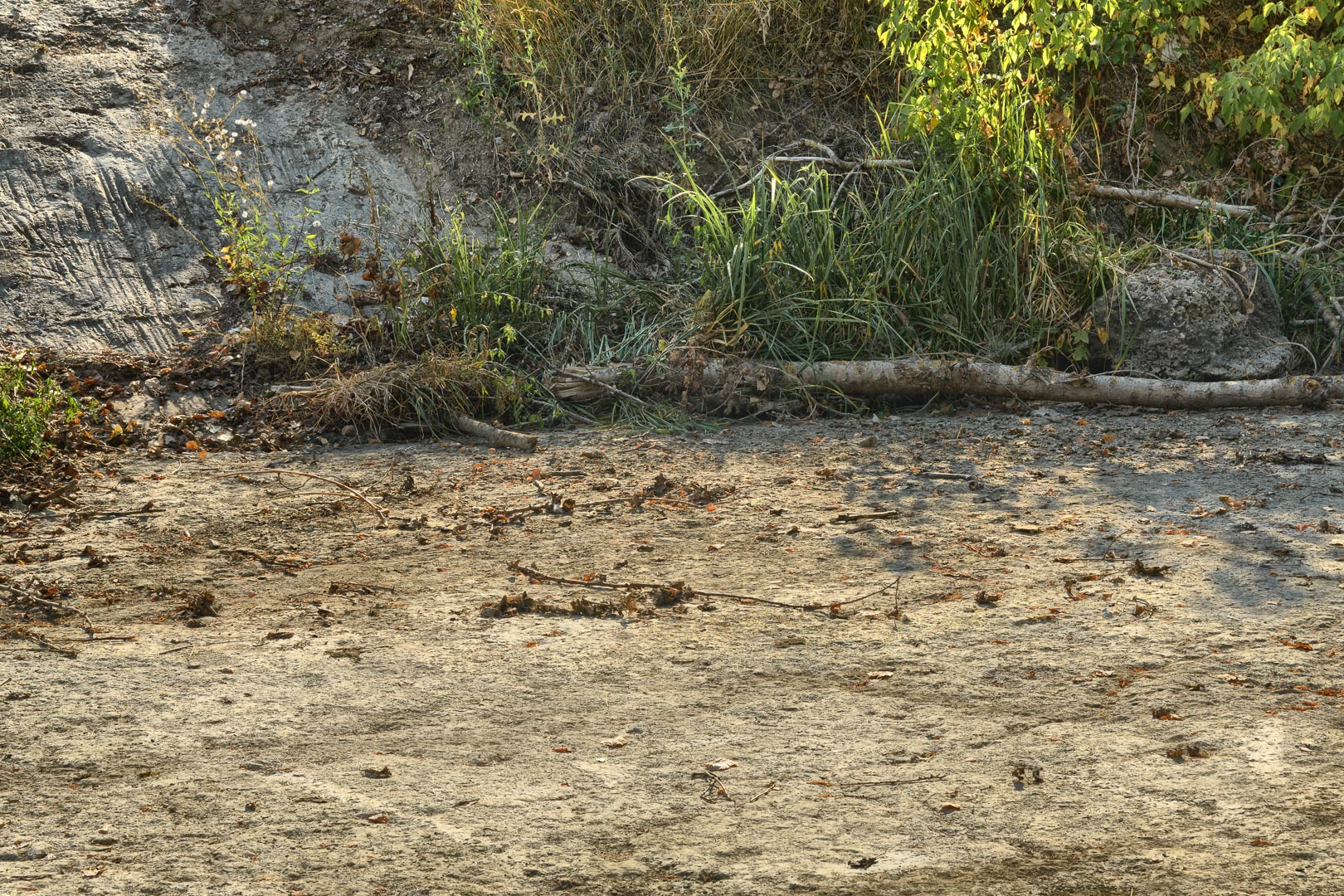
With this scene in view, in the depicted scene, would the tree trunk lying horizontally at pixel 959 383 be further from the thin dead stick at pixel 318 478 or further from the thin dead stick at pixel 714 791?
the thin dead stick at pixel 714 791

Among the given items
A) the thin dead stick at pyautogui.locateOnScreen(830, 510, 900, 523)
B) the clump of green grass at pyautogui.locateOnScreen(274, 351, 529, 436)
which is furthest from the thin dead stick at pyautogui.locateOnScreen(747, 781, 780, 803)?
the clump of green grass at pyautogui.locateOnScreen(274, 351, 529, 436)

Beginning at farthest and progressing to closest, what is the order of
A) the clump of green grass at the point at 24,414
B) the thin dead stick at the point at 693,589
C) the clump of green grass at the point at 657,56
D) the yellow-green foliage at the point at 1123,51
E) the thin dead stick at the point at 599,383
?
the clump of green grass at the point at 657,56 → the yellow-green foliage at the point at 1123,51 → the thin dead stick at the point at 599,383 → the clump of green grass at the point at 24,414 → the thin dead stick at the point at 693,589

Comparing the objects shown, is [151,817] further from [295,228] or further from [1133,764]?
[295,228]

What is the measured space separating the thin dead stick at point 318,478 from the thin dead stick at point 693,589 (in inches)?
34.0

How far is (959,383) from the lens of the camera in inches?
237

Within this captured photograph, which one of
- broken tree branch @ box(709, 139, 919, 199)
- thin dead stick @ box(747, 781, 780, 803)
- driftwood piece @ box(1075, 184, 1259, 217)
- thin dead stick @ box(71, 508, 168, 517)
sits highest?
broken tree branch @ box(709, 139, 919, 199)

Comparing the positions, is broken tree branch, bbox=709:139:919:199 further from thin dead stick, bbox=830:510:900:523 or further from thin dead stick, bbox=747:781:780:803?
thin dead stick, bbox=747:781:780:803

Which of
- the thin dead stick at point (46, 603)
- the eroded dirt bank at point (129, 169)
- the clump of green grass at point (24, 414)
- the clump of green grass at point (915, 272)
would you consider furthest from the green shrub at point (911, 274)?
the thin dead stick at point (46, 603)

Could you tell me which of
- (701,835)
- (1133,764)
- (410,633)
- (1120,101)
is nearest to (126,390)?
(410,633)

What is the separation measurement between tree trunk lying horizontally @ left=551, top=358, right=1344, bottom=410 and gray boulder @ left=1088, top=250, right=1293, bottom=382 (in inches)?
9.5

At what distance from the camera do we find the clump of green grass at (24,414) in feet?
16.4

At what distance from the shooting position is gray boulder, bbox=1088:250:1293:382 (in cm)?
613

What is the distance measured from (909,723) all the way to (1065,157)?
4480mm

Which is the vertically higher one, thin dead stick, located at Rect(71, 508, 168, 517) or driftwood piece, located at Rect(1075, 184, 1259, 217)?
driftwood piece, located at Rect(1075, 184, 1259, 217)
